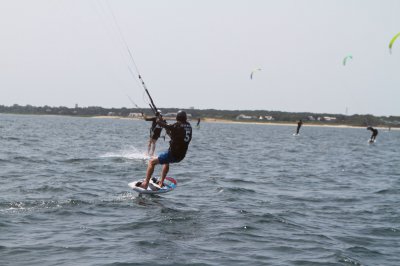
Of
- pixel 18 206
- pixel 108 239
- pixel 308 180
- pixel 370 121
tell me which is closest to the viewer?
pixel 108 239

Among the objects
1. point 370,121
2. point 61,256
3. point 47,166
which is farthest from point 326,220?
point 370,121

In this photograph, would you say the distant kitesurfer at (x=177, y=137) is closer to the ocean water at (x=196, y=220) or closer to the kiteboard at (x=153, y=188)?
the kiteboard at (x=153, y=188)

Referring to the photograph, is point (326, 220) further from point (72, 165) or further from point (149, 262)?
point (72, 165)

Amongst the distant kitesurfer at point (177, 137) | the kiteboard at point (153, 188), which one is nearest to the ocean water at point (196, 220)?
the kiteboard at point (153, 188)

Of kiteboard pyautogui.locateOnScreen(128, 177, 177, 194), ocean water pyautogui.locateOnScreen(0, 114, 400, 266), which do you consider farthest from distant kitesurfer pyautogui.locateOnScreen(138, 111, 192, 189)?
ocean water pyautogui.locateOnScreen(0, 114, 400, 266)

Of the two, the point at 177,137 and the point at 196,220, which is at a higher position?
the point at 177,137

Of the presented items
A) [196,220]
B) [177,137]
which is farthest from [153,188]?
[196,220]

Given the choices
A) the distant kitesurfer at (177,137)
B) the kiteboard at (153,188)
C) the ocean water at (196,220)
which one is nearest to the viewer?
the ocean water at (196,220)

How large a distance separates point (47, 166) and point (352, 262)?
12932 mm

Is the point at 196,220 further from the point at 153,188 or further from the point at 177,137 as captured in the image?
the point at 153,188

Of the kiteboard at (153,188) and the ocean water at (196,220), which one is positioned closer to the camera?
the ocean water at (196,220)

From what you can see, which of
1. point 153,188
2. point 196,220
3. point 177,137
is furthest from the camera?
point 153,188

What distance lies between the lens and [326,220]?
10547 mm

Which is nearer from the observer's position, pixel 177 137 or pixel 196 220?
pixel 196 220
